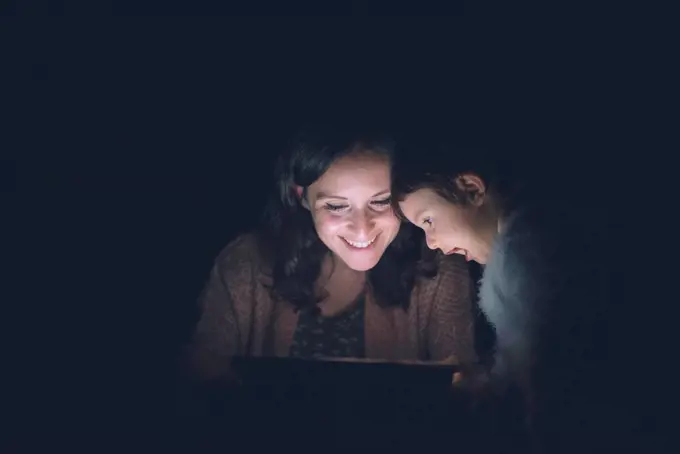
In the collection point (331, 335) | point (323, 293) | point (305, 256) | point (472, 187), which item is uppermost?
point (472, 187)

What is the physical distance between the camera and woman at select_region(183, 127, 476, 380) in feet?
8.21

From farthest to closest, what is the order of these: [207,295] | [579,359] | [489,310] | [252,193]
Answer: [252,193]
[207,295]
[489,310]
[579,359]

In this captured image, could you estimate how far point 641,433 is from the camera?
1983 millimetres

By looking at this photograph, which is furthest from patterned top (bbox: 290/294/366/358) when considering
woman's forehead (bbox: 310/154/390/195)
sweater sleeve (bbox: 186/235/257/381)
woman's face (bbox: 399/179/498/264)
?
woman's face (bbox: 399/179/498/264)

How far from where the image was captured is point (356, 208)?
2.43 m

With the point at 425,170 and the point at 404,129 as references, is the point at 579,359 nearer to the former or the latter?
the point at 425,170

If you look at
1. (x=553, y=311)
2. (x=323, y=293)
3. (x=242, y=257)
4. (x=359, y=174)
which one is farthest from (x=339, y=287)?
(x=553, y=311)

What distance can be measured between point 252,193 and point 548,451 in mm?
1335

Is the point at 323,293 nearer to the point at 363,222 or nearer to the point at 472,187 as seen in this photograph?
the point at 363,222

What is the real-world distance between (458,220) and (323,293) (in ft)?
2.10

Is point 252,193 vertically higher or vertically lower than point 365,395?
higher

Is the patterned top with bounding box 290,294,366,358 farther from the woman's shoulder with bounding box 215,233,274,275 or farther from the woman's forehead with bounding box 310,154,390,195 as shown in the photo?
the woman's forehead with bounding box 310,154,390,195

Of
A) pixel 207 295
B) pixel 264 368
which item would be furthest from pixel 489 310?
pixel 207 295

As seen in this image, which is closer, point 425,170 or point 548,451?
point 548,451
